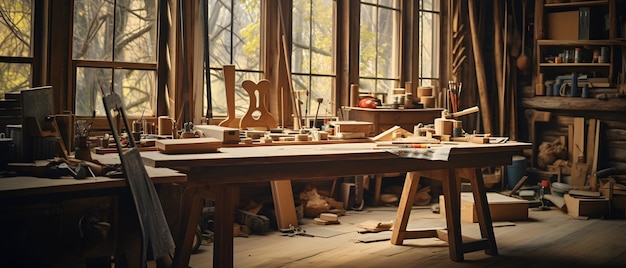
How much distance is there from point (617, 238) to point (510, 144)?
1.67 meters

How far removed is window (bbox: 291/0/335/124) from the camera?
7125 millimetres

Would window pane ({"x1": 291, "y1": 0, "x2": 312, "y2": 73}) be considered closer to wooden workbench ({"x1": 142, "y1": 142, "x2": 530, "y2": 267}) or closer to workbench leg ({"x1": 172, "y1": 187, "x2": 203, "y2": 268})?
wooden workbench ({"x1": 142, "y1": 142, "x2": 530, "y2": 267})

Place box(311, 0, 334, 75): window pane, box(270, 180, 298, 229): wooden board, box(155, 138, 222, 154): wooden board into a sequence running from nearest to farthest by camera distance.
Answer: box(155, 138, 222, 154): wooden board, box(270, 180, 298, 229): wooden board, box(311, 0, 334, 75): window pane

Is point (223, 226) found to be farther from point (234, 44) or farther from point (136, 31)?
point (234, 44)

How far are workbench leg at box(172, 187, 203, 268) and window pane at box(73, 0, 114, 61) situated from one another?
2.02 m

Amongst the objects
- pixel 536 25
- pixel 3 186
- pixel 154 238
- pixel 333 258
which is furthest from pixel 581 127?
pixel 3 186

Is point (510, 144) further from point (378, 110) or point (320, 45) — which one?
point (320, 45)

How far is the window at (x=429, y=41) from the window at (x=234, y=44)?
2.61m

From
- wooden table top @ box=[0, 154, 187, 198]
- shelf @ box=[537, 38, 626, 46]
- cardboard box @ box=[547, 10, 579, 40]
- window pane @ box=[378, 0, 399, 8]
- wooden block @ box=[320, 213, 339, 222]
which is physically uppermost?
window pane @ box=[378, 0, 399, 8]

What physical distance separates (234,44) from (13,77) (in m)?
2.08

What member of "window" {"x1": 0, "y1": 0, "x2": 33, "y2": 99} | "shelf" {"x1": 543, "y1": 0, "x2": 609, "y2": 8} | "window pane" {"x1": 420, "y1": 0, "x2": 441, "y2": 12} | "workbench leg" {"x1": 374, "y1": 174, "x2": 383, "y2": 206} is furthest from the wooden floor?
"window pane" {"x1": 420, "y1": 0, "x2": 441, "y2": 12}

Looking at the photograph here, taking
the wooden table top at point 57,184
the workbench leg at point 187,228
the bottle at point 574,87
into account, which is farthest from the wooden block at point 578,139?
the wooden table top at point 57,184

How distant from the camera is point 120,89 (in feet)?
19.0

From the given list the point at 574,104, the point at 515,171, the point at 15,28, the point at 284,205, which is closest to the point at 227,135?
the point at 284,205
